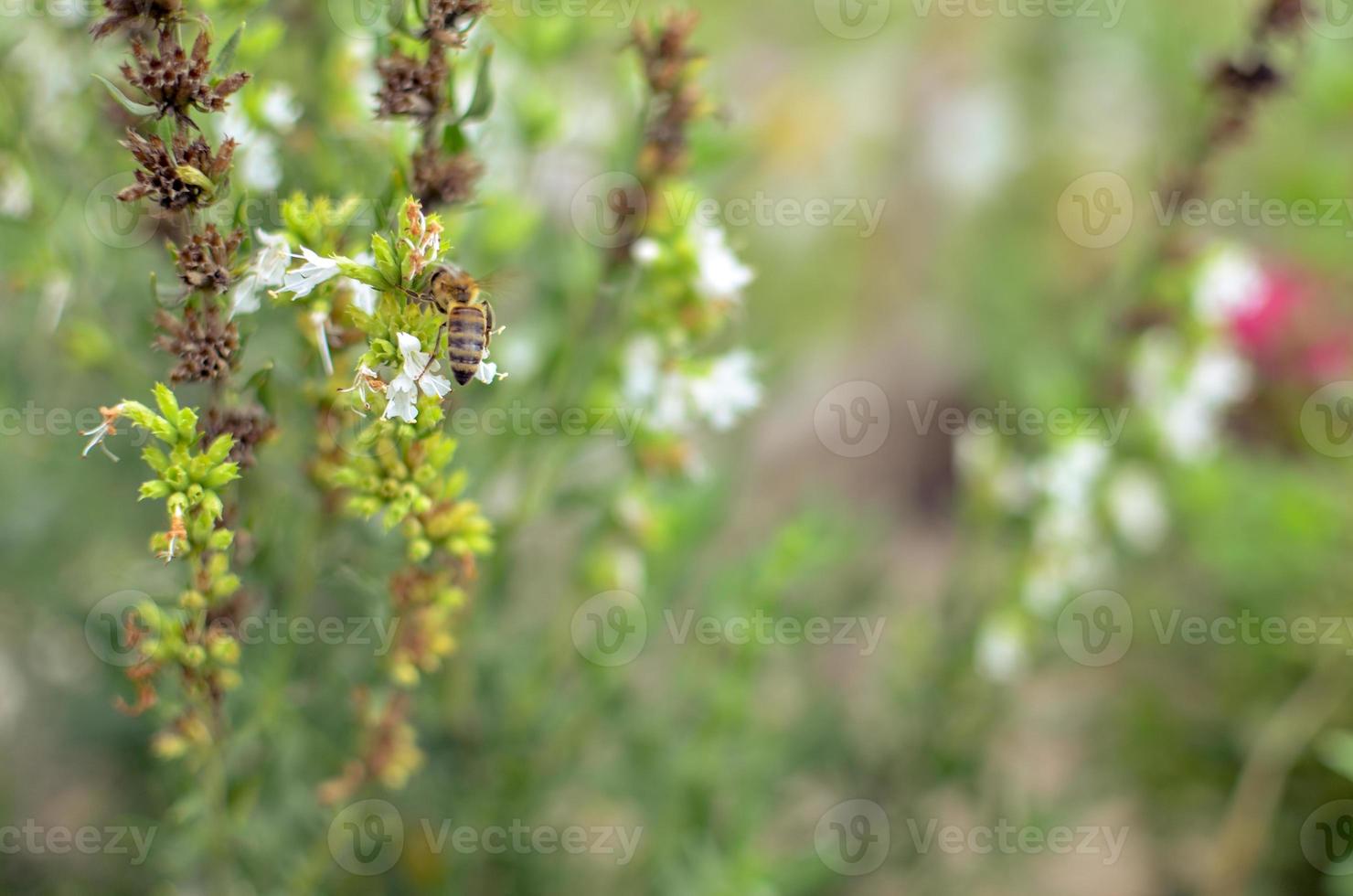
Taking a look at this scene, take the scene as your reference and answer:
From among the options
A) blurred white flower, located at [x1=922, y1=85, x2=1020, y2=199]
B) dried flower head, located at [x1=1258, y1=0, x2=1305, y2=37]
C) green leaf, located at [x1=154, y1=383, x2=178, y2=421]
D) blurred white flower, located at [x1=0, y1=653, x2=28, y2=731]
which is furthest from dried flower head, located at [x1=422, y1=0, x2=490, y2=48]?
blurred white flower, located at [x1=922, y1=85, x2=1020, y2=199]

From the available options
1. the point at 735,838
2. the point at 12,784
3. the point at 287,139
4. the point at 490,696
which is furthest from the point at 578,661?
the point at 12,784

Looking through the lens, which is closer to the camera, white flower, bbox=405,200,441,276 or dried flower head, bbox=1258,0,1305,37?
white flower, bbox=405,200,441,276

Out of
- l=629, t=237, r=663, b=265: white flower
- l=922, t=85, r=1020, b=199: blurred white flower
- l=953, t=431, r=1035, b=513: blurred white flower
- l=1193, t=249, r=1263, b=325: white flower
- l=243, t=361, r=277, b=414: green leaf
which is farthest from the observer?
l=922, t=85, r=1020, b=199: blurred white flower

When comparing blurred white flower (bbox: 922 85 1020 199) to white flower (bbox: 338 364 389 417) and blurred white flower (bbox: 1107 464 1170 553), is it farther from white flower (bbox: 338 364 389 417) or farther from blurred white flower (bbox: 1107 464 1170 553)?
white flower (bbox: 338 364 389 417)

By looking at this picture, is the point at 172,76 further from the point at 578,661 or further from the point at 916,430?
the point at 916,430

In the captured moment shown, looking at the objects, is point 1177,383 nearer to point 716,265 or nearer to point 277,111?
point 716,265

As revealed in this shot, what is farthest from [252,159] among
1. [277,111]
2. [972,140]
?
[972,140]
